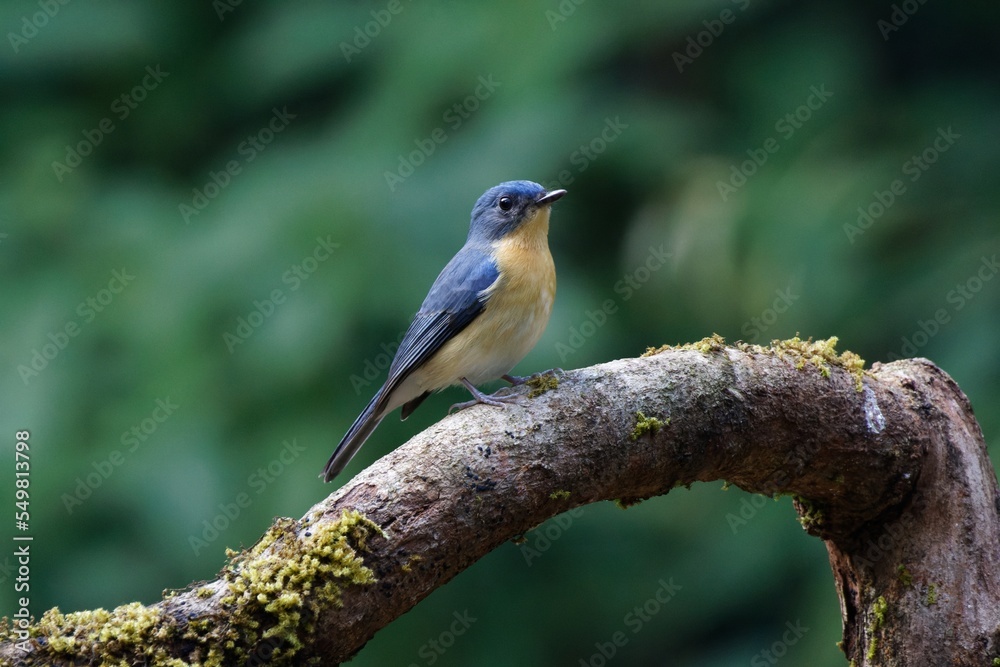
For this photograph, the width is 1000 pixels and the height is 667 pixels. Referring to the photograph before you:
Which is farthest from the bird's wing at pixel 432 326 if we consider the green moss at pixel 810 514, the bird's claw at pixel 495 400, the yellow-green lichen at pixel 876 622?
the yellow-green lichen at pixel 876 622

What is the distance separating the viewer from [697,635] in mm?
5586

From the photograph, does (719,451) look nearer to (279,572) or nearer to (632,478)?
(632,478)

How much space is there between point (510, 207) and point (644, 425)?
1.79 metres

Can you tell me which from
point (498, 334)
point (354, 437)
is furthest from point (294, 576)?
point (498, 334)

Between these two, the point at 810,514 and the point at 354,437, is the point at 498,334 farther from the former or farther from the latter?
the point at 810,514

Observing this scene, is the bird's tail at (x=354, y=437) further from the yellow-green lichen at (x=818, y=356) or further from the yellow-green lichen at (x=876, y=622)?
the yellow-green lichen at (x=876, y=622)

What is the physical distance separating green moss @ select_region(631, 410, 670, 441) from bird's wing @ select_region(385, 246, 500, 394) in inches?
47.3

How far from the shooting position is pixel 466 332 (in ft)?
13.3

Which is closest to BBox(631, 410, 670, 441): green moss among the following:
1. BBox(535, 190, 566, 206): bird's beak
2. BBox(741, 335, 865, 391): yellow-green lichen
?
BBox(741, 335, 865, 391): yellow-green lichen

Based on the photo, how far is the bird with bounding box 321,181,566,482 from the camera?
400cm

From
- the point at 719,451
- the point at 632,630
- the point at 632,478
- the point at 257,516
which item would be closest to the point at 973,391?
the point at 719,451

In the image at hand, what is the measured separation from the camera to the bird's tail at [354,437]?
12.6ft

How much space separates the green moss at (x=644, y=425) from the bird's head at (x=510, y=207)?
1.67 metres

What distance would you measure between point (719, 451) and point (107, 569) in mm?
2823
